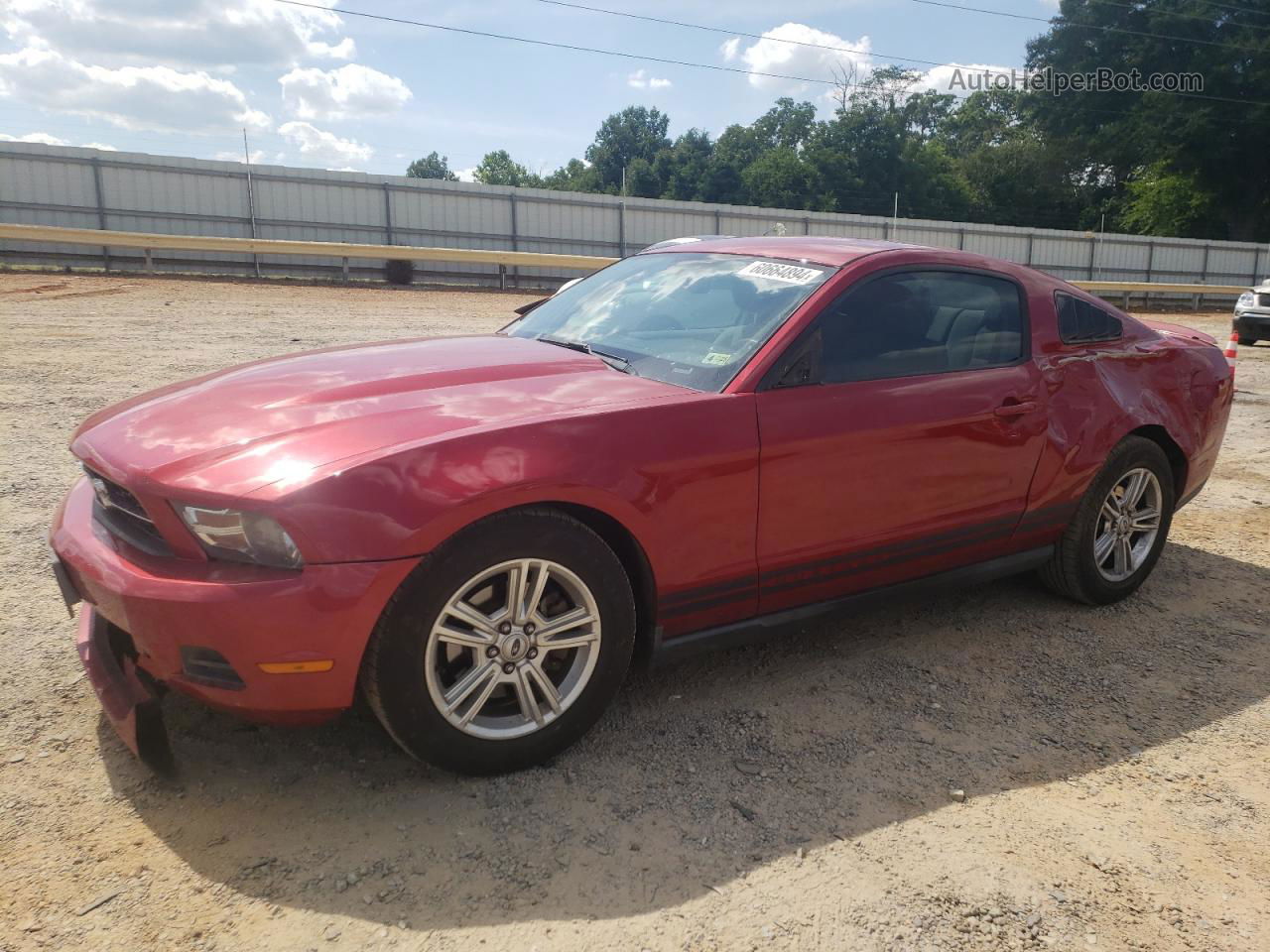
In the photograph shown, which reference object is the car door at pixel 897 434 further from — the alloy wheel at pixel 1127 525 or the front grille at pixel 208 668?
the front grille at pixel 208 668

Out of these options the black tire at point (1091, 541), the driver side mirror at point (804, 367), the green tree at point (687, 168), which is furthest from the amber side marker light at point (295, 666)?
the green tree at point (687, 168)

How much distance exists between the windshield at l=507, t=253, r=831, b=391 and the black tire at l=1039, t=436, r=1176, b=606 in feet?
5.78

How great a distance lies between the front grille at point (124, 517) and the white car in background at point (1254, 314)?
18.3 m

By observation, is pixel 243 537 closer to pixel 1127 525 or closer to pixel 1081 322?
pixel 1081 322

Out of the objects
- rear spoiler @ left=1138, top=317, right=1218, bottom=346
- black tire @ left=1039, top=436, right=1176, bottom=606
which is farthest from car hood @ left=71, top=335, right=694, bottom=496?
rear spoiler @ left=1138, top=317, right=1218, bottom=346

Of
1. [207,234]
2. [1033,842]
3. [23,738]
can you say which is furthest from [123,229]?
[1033,842]

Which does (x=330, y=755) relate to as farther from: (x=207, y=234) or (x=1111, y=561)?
(x=207, y=234)

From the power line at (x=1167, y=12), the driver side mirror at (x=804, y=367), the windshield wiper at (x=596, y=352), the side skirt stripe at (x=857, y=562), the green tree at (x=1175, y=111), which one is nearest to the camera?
the side skirt stripe at (x=857, y=562)

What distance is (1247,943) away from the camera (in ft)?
7.40

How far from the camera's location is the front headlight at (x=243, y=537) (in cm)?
233

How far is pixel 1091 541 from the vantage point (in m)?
4.19

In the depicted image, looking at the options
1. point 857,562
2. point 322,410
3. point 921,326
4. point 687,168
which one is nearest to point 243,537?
point 322,410

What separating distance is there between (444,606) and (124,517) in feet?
3.30

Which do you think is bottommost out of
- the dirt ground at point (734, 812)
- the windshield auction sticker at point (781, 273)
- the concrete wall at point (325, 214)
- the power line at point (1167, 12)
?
the dirt ground at point (734, 812)
